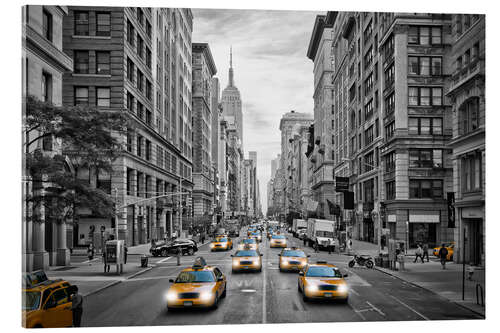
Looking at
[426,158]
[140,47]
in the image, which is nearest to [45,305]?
[426,158]

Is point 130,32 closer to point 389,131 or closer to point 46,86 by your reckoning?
point 46,86

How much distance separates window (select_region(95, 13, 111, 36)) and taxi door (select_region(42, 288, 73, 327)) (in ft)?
54.3

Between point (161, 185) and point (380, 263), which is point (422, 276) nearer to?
point (380, 263)

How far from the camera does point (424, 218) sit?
32.6m

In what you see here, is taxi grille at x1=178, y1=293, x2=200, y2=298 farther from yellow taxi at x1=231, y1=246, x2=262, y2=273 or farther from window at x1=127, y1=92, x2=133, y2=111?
window at x1=127, y1=92, x2=133, y2=111

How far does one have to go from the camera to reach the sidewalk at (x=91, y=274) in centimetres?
2460

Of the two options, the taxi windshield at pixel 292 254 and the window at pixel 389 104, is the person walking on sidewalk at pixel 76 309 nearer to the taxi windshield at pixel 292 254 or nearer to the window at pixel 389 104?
the taxi windshield at pixel 292 254

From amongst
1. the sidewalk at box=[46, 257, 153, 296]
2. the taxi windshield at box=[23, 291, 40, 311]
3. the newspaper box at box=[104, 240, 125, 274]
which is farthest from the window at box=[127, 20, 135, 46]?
the taxi windshield at box=[23, 291, 40, 311]

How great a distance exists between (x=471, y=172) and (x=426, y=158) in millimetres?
8794

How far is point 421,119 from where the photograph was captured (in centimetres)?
2938

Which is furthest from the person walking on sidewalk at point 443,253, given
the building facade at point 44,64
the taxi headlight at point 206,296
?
the building facade at point 44,64

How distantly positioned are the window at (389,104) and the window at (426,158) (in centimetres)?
628

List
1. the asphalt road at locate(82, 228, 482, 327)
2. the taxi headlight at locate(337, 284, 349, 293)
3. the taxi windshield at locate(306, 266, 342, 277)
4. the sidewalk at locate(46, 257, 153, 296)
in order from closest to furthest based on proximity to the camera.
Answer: the asphalt road at locate(82, 228, 482, 327)
the taxi headlight at locate(337, 284, 349, 293)
the taxi windshield at locate(306, 266, 342, 277)
the sidewalk at locate(46, 257, 153, 296)

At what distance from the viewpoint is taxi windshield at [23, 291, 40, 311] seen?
48.8 ft
